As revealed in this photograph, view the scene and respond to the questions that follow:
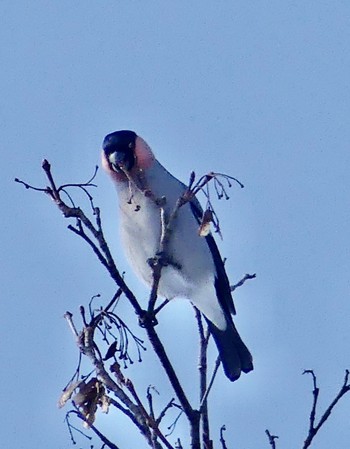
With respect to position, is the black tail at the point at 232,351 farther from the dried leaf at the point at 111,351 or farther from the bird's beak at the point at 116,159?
the dried leaf at the point at 111,351

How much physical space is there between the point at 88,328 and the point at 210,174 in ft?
2.10

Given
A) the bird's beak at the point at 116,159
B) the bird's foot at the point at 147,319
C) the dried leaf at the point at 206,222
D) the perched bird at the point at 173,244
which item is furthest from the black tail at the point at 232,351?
the dried leaf at the point at 206,222

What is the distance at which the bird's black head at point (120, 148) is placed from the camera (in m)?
4.91

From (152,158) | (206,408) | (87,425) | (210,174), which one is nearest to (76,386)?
(87,425)

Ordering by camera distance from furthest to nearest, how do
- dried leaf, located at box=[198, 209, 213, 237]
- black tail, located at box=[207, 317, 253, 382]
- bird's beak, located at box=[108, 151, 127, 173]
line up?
bird's beak, located at box=[108, 151, 127, 173]
black tail, located at box=[207, 317, 253, 382]
dried leaf, located at box=[198, 209, 213, 237]

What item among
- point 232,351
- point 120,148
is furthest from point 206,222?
point 120,148

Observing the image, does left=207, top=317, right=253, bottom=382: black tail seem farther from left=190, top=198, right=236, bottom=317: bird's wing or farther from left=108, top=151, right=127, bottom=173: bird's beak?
left=108, top=151, right=127, bottom=173: bird's beak

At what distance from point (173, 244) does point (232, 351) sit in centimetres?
65

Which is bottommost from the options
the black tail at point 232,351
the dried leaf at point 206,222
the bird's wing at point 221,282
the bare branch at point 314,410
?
the bare branch at point 314,410

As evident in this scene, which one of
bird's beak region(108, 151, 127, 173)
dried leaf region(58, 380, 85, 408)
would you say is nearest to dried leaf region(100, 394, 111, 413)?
dried leaf region(58, 380, 85, 408)

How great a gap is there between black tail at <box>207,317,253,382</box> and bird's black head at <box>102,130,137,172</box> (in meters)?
0.99

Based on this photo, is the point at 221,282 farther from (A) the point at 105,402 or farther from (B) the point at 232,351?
(A) the point at 105,402

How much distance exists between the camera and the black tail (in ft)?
14.8

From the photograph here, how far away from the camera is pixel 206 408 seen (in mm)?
3115
